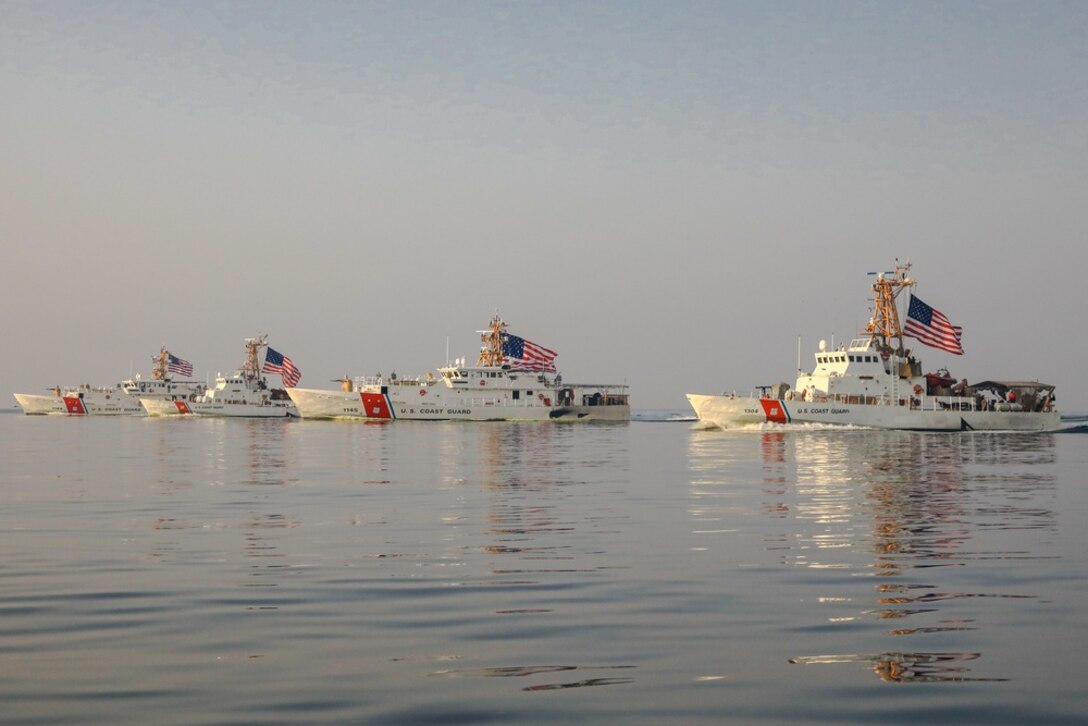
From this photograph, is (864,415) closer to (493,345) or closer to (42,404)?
(493,345)

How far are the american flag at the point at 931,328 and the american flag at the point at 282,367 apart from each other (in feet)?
211

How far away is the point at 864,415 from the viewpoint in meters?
78.5

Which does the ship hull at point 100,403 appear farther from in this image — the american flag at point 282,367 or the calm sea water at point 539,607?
the calm sea water at point 539,607

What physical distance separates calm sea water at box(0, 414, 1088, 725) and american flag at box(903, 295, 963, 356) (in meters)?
49.6

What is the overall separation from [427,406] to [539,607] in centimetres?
9252

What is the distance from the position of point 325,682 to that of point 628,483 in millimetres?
22528

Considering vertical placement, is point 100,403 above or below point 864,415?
above

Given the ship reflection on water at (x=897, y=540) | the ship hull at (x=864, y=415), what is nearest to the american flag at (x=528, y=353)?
the ship hull at (x=864, y=415)

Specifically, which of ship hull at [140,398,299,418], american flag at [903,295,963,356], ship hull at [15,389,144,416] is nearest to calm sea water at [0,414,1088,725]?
american flag at [903,295,963,356]

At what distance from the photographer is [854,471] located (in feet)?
117

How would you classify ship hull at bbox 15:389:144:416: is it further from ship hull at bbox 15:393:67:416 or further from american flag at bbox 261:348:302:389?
american flag at bbox 261:348:302:389

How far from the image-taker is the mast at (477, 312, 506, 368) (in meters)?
111

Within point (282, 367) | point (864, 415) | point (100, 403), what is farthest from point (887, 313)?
point (100, 403)

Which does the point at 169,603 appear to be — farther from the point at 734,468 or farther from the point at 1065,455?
the point at 1065,455
